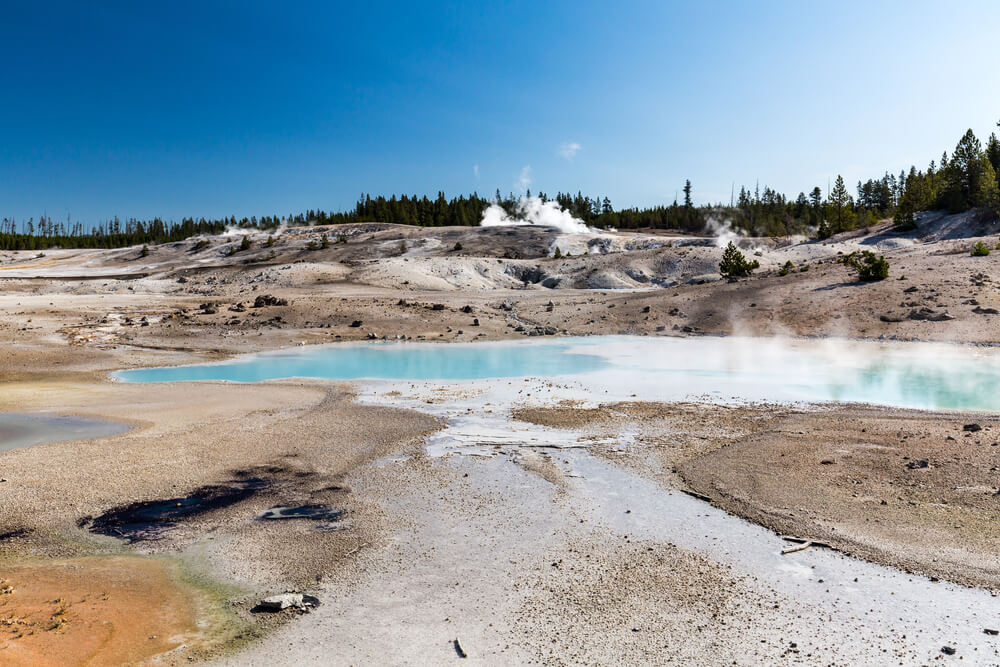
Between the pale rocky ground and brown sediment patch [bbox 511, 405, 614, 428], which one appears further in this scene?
brown sediment patch [bbox 511, 405, 614, 428]

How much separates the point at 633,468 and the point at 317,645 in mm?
6421

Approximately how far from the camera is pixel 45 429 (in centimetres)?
1367

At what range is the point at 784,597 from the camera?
260 inches

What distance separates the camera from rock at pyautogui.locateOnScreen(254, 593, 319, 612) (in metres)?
6.35

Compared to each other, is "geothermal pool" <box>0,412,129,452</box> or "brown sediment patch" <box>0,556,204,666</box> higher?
"geothermal pool" <box>0,412,129,452</box>

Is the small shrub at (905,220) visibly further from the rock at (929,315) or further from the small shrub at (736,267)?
the rock at (929,315)

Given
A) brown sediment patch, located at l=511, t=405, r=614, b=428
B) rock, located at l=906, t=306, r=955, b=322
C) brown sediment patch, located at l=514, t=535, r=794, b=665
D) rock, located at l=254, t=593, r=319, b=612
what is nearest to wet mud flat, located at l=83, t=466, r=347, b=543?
rock, located at l=254, t=593, r=319, b=612

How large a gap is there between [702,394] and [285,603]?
13003mm

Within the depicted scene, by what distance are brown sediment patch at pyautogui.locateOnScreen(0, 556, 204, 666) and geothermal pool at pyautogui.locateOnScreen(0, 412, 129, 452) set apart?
6486mm

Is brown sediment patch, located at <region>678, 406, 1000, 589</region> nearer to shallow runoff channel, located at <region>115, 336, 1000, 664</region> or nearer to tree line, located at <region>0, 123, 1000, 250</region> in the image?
shallow runoff channel, located at <region>115, 336, 1000, 664</region>

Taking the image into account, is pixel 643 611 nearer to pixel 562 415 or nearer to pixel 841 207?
pixel 562 415

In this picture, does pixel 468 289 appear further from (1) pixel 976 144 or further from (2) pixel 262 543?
(1) pixel 976 144

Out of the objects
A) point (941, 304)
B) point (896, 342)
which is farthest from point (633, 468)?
point (941, 304)

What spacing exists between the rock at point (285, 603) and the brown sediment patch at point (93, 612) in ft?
2.04
